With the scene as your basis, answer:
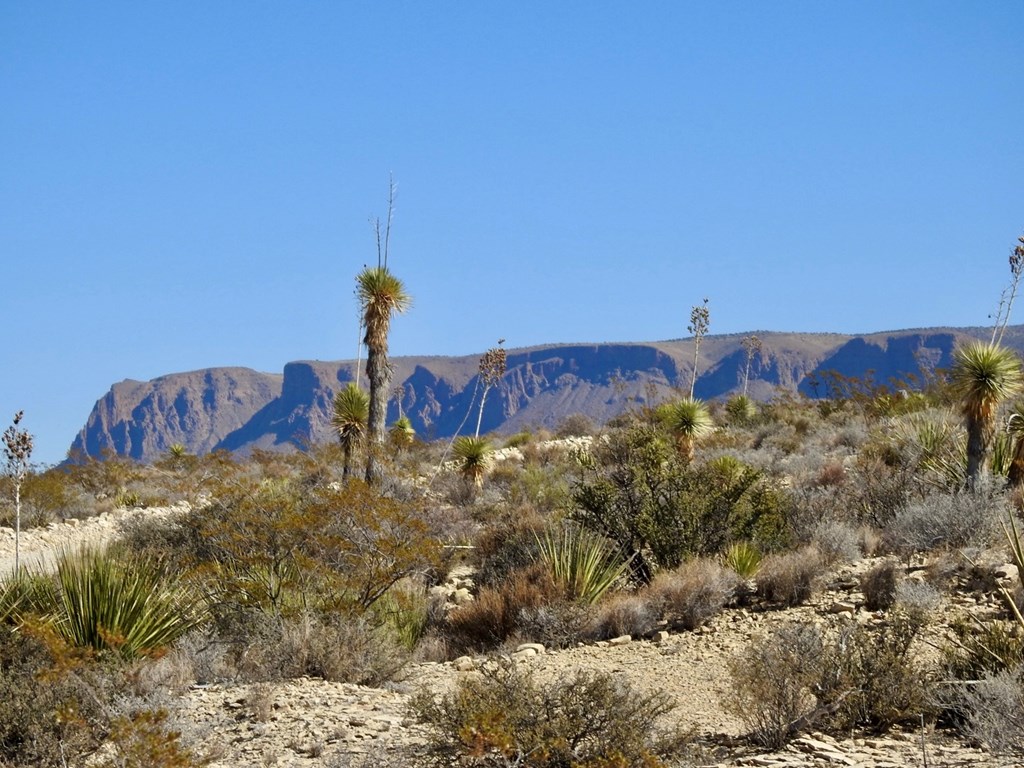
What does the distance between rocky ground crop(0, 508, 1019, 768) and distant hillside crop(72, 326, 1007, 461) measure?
92962 millimetres

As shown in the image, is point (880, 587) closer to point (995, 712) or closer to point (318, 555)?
point (995, 712)

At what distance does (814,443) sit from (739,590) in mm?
14211

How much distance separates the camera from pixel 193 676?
8312mm

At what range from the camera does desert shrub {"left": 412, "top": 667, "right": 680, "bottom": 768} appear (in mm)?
5691

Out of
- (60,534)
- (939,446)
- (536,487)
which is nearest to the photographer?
(939,446)

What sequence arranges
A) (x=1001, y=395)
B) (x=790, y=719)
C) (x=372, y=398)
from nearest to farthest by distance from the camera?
(x=790, y=719) < (x=1001, y=395) < (x=372, y=398)

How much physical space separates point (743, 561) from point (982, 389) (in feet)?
16.1

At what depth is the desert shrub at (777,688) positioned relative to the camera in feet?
22.2

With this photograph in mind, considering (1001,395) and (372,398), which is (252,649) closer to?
(1001,395)

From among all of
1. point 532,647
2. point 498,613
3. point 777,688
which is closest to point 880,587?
point 532,647

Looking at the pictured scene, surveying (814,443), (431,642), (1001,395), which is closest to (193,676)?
(431,642)

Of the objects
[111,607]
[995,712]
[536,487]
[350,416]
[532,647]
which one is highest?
[350,416]

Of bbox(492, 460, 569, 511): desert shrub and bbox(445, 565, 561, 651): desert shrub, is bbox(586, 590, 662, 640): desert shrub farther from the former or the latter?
bbox(492, 460, 569, 511): desert shrub

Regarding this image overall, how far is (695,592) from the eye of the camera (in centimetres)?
1111
